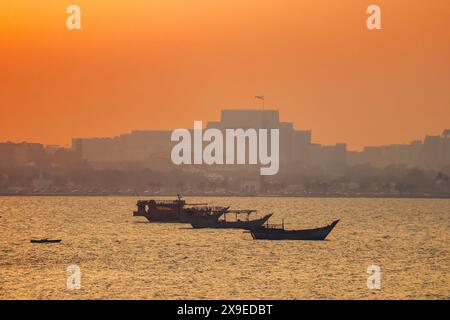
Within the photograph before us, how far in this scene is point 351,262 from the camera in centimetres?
9862

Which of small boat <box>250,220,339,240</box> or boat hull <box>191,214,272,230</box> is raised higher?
boat hull <box>191,214,272,230</box>

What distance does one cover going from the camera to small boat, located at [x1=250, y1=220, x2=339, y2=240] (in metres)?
→ 128

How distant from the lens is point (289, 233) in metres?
128
